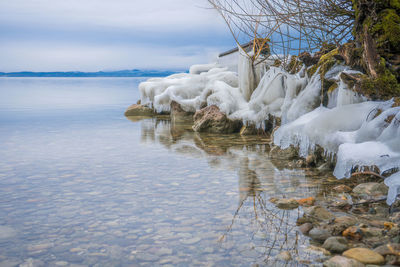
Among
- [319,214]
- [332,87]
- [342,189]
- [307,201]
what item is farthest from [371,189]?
[332,87]

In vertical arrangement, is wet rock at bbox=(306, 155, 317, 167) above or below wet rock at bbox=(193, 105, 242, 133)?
below

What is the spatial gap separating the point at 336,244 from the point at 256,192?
159 cm

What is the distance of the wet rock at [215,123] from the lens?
351 inches

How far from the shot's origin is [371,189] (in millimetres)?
3967

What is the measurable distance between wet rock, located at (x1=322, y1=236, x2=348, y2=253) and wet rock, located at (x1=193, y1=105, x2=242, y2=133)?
6.12 m

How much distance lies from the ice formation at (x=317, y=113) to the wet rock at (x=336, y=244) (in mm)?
839

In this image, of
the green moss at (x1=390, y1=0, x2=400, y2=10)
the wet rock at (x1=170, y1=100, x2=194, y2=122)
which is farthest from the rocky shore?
the wet rock at (x1=170, y1=100, x2=194, y2=122)

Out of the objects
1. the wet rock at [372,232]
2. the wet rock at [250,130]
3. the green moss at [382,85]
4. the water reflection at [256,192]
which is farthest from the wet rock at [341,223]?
the wet rock at [250,130]

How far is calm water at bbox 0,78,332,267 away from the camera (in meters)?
2.79

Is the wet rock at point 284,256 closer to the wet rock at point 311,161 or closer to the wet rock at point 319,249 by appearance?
the wet rock at point 319,249

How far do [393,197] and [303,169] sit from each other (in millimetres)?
2050

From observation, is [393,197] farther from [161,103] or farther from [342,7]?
[161,103]

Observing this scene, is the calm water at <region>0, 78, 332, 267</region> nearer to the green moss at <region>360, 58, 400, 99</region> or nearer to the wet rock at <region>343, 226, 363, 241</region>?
the wet rock at <region>343, 226, 363, 241</region>

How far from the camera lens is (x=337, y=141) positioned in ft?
16.0
